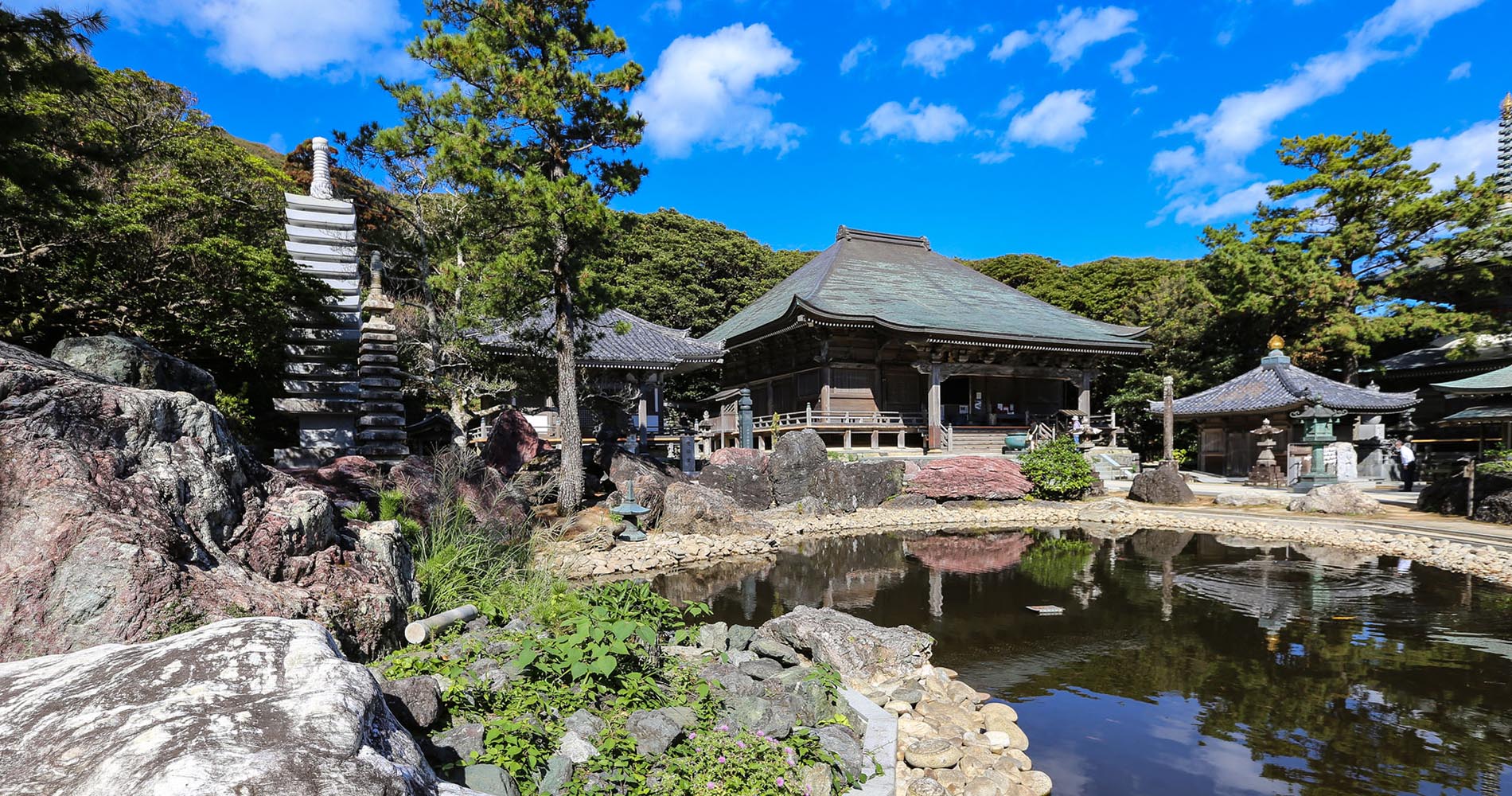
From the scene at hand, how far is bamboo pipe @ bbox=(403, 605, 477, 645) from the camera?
3428mm

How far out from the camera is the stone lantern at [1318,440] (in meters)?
14.6

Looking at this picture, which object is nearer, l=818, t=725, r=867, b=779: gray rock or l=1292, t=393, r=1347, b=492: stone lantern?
l=818, t=725, r=867, b=779: gray rock

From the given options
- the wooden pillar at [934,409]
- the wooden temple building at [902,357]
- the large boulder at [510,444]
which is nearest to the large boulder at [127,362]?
the large boulder at [510,444]

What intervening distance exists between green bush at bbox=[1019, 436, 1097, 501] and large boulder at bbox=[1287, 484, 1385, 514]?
12.1 feet

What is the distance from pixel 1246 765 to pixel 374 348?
31.8ft

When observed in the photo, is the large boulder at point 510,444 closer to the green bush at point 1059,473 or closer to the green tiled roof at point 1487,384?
the green bush at point 1059,473

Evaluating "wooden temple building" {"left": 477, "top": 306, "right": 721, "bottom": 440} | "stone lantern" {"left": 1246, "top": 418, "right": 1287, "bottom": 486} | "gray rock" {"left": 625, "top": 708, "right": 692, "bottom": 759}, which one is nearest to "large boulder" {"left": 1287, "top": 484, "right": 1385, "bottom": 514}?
"stone lantern" {"left": 1246, "top": 418, "right": 1287, "bottom": 486}

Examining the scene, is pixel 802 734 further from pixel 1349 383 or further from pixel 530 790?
pixel 1349 383

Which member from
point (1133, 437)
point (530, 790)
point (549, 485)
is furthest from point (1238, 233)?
point (530, 790)

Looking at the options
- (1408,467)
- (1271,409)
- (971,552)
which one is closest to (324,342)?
(971,552)

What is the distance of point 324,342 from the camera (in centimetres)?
801

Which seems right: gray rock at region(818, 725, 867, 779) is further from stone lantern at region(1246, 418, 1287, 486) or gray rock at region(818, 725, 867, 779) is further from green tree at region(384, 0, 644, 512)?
stone lantern at region(1246, 418, 1287, 486)

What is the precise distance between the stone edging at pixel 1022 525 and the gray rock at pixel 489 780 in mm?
4067

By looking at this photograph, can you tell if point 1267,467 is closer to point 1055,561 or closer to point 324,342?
point 1055,561
